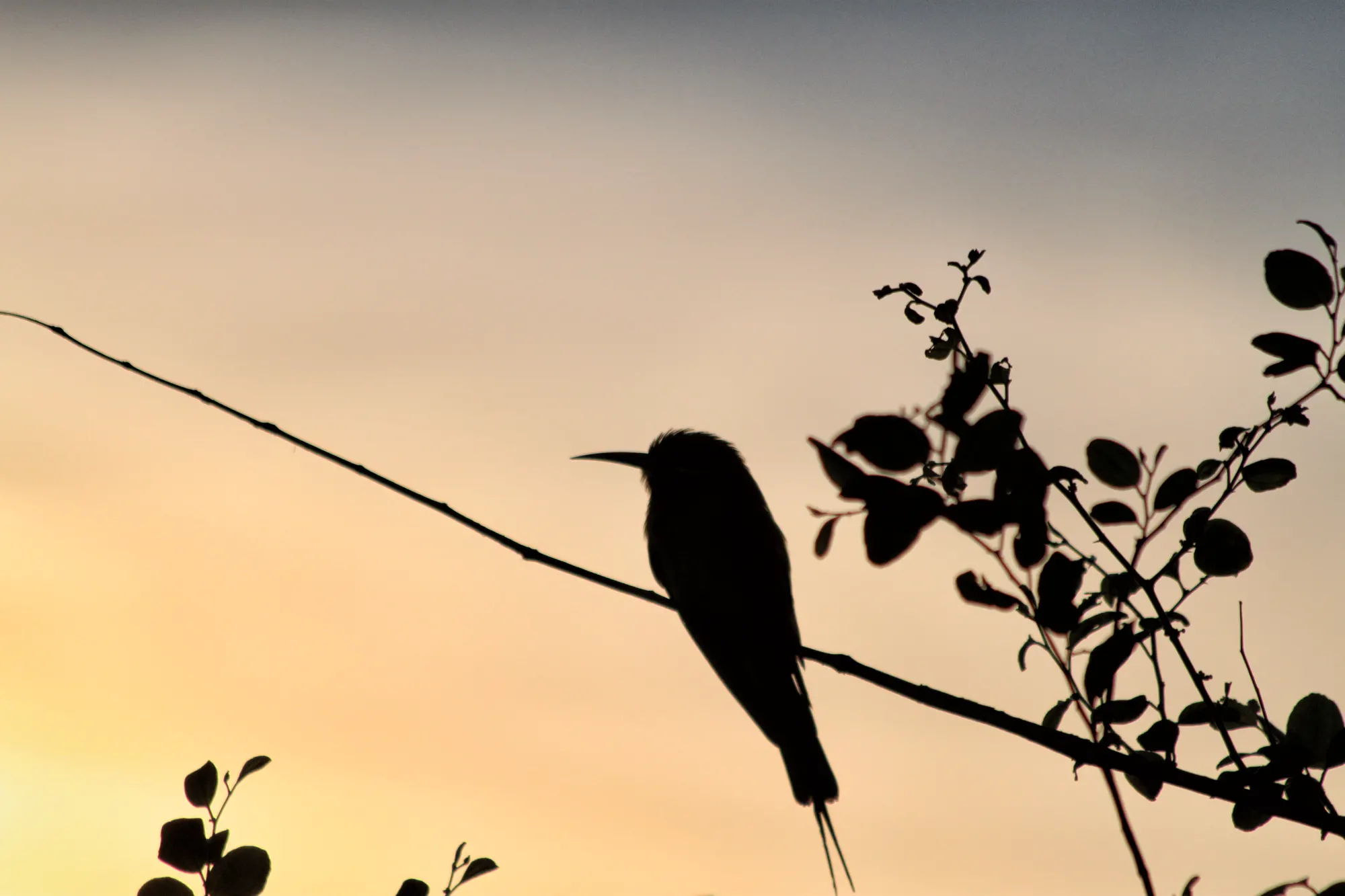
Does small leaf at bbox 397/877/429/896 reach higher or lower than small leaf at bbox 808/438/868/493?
lower

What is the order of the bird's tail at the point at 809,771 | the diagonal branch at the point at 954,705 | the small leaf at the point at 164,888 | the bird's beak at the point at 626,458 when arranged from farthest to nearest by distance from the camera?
the bird's beak at the point at 626,458 < the bird's tail at the point at 809,771 < the small leaf at the point at 164,888 < the diagonal branch at the point at 954,705

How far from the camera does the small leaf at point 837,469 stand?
1.91 meters

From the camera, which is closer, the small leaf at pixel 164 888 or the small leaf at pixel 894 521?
the small leaf at pixel 894 521

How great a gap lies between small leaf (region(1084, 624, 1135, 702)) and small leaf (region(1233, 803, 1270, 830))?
1.38 ft

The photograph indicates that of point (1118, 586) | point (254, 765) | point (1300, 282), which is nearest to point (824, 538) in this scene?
point (1118, 586)

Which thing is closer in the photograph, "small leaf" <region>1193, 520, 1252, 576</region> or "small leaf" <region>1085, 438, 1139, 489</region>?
"small leaf" <region>1193, 520, 1252, 576</region>

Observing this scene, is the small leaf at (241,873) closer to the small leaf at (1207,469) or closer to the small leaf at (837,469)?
the small leaf at (837,469)

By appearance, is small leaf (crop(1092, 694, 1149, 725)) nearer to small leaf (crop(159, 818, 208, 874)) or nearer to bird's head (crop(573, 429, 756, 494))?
small leaf (crop(159, 818, 208, 874))

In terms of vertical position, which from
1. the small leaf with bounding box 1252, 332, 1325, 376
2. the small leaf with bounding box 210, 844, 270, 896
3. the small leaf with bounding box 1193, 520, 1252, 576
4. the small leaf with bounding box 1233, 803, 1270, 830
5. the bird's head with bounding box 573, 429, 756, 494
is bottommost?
the small leaf with bounding box 1233, 803, 1270, 830

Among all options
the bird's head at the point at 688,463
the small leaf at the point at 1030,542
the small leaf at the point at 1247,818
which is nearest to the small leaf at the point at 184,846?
the small leaf at the point at 1030,542

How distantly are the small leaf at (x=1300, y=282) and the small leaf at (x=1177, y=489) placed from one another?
15.9 inches

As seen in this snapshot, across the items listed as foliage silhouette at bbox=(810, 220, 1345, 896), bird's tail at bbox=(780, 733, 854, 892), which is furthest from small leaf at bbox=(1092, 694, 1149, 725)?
bird's tail at bbox=(780, 733, 854, 892)

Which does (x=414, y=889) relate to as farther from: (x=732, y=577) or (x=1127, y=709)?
(x=732, y=577)

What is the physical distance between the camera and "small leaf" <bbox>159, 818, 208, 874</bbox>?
7.77 feet
